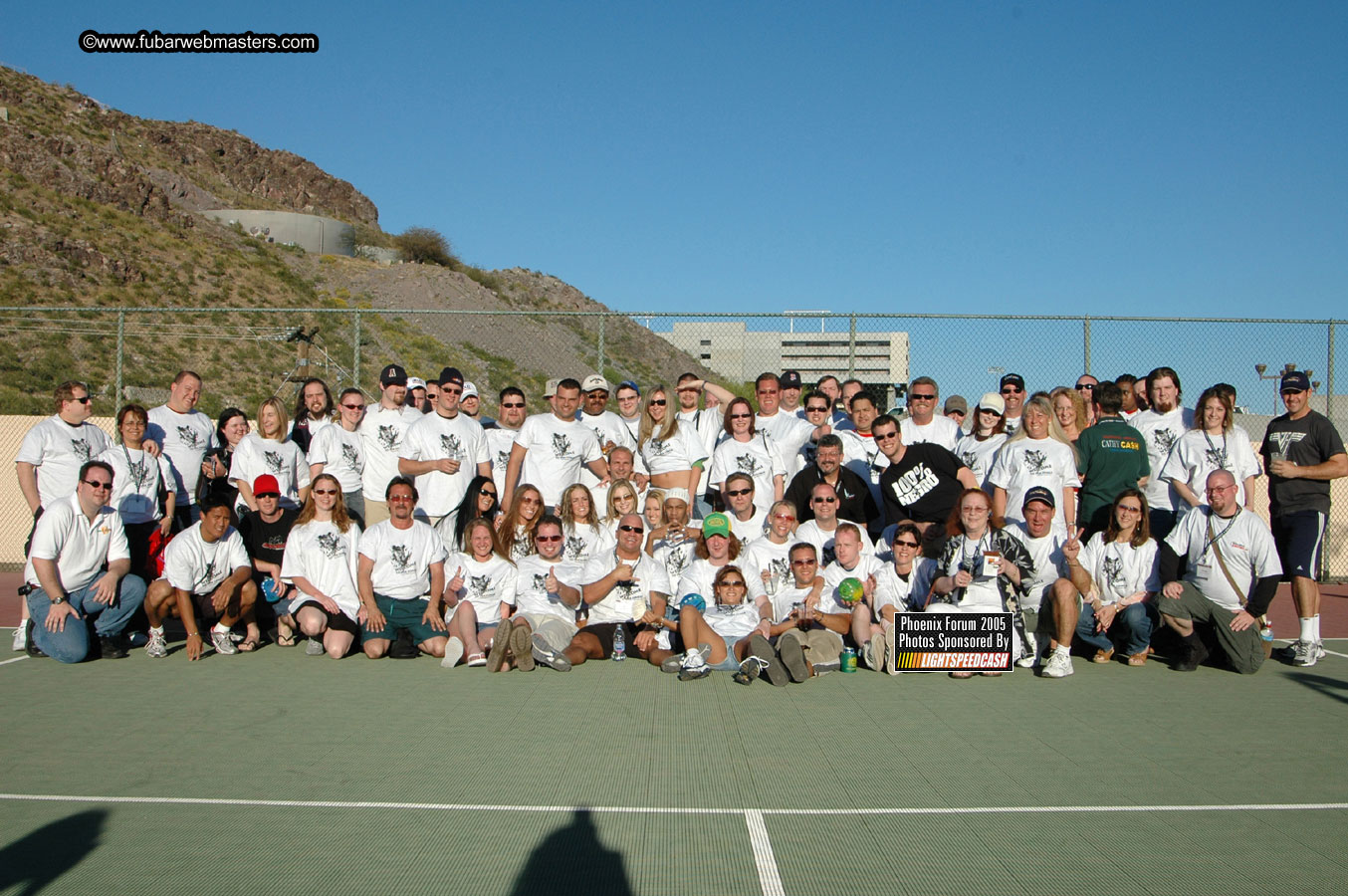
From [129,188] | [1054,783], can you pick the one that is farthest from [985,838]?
[129,188]

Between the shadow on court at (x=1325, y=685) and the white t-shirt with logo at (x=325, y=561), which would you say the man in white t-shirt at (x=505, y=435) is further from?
the shadow on court at (x=1325, y=685)

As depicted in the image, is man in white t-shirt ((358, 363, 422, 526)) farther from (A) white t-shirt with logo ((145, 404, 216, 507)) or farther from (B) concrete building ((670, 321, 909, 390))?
(B) concrete building ((670, 321, 909, 390))

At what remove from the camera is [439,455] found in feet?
24.6

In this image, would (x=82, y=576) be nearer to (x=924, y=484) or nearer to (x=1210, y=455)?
(x=924, y=484)

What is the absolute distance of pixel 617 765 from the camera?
428 cm

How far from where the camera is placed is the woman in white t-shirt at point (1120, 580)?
→ 651cm

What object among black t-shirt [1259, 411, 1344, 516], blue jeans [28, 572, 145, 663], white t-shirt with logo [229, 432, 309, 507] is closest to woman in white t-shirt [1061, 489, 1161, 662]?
black t-shirt [1259, 411, 1344, 516]

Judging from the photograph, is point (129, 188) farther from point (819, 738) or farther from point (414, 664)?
point (819, 738)

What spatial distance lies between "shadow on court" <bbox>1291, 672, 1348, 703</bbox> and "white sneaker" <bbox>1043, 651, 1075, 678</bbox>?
140 centimetres

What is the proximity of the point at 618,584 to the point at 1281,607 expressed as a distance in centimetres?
690

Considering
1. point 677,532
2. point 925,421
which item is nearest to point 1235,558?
point 925,421

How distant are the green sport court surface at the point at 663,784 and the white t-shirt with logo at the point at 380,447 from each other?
2.04 metres

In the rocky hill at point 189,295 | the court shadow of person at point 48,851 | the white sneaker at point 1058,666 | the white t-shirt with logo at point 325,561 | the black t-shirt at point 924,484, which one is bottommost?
the court shadow of person at point 48,851

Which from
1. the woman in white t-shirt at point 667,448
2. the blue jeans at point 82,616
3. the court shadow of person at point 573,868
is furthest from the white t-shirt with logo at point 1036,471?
the blue jeans at point 82,616
